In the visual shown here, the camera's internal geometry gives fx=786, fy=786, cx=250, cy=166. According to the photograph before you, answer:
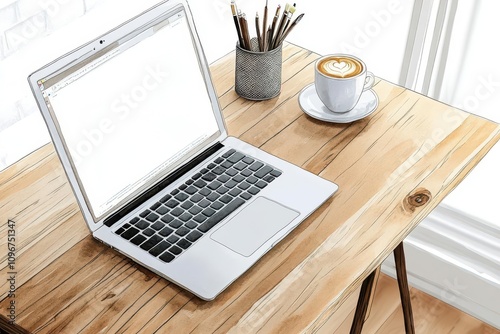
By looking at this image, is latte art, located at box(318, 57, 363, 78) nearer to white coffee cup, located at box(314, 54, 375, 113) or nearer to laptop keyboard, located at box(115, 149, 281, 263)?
white coffee cup, located at box(314, 54, 375, 113)

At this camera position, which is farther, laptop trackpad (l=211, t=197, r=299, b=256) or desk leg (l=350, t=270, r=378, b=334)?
desk leg (l=350, t=270, r=378, b=334)

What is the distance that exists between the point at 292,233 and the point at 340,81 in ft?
1.06

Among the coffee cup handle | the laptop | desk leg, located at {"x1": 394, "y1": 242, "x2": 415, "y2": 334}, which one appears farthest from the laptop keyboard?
desk leg, located at {"x1": 394, "y1": 242, "x2": 415, "y2": 334}

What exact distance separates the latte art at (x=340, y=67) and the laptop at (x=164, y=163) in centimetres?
20

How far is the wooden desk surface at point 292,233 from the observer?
1.07m

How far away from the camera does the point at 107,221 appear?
3.92 ft

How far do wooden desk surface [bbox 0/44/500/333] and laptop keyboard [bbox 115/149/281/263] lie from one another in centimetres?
5

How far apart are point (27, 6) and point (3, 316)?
1.88 ft

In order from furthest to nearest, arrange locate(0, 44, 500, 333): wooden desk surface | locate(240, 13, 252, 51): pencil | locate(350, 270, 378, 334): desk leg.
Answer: locate(350, 270, 378, 334): desk leg
locate(240, 13, 252, 51): pencil
locate(0, 44, 500, 333): wooden desk surface

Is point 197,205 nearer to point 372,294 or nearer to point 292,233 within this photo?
point 292,233

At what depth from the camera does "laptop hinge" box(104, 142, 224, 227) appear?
3.96ft

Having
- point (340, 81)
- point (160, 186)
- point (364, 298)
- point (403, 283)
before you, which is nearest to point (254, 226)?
point (160, 186)

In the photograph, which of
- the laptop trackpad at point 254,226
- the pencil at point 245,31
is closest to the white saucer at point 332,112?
the pencil at point 245,31

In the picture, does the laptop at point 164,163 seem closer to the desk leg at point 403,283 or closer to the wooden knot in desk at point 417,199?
the wooden knot in desk at point 417,199
